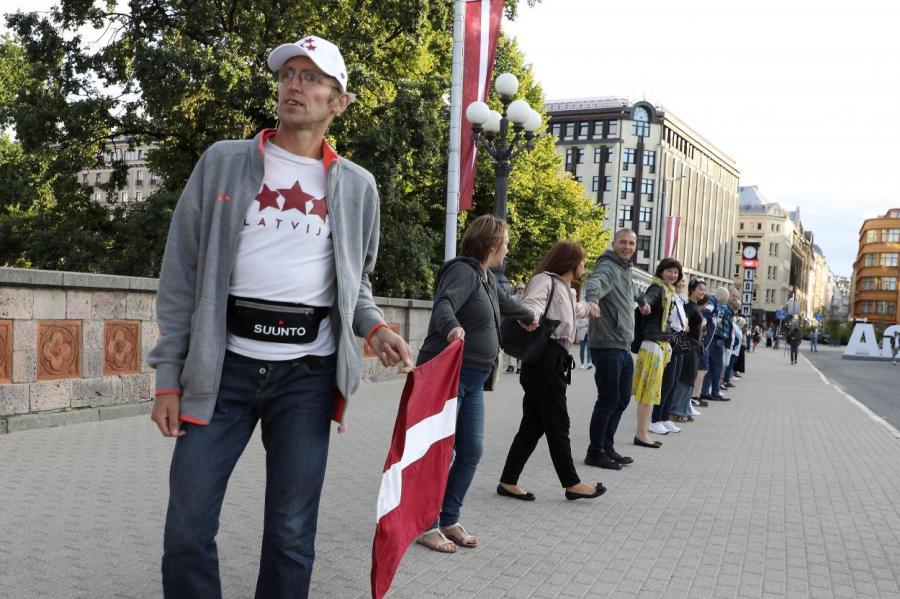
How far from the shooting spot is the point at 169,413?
2.49 m

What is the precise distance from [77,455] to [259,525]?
106 inches

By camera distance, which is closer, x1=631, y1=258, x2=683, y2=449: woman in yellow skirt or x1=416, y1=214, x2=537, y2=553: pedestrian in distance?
x1=416, y1=214, x2=537, y2=553: pedestrian in distance

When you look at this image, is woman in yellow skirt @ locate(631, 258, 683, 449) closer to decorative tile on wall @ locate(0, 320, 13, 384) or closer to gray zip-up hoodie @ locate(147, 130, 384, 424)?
decorative tile on wall @ locate(0, 320, 13, 384)

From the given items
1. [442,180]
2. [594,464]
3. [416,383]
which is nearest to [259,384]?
[416,383]

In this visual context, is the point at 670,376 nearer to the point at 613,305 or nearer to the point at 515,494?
the point at 613,305

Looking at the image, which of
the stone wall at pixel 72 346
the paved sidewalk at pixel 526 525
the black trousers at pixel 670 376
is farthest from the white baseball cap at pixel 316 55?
the black trousers at pixel 670 376

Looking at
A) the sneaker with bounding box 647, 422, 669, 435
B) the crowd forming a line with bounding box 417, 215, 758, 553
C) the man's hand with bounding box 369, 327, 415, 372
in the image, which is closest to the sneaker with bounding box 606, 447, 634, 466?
the crowd forming a line with bounding box 417, 215, 758, 553

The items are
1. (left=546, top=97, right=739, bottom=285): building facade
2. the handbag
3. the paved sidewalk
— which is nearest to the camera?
the paved sidewalk

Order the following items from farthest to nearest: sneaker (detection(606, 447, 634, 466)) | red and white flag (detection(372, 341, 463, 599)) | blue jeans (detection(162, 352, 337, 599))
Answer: sneaker (detection(606, 447, 634, 466))
red and white flag (detection(372, 341, 463, 599))
blue jeans (detection(162, 352, 337, 599))

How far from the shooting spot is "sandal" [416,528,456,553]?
187 inches

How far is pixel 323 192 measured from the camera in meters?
2.69

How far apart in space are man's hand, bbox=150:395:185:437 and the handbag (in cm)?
339

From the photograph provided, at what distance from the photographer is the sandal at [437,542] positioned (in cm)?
475

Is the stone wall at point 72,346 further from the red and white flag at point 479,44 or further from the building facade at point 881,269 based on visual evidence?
the building facade at point 881,269
